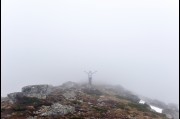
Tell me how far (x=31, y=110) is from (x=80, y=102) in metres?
11.2

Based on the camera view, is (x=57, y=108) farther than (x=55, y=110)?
Yes

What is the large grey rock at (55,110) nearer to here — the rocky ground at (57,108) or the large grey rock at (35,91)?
the rocky ground at (57,108)

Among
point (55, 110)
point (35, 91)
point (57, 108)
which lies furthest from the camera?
point (35, 91)

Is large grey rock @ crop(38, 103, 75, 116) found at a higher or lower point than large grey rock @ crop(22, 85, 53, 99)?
lower

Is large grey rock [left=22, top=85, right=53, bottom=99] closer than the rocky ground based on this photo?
No

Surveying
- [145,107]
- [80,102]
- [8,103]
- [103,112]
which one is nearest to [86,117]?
[103,112]

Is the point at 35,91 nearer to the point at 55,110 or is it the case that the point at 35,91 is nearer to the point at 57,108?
the point at 57,108

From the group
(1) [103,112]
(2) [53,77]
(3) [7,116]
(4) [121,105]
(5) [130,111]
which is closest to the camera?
(3) [7,116]

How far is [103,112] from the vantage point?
52750 mm

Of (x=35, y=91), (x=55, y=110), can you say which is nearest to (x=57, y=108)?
(x=55, y=110)

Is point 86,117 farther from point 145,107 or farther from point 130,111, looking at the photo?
point 145,107

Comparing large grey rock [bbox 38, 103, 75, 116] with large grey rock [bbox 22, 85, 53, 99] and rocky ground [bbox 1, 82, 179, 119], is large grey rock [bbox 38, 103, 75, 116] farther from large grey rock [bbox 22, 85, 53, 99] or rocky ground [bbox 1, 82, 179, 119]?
large grey rock [bbox 22, 85, 53, 99]

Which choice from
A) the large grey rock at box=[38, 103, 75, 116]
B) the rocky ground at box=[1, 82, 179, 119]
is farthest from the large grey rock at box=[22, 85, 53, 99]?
the large grey rock at box=[38, 103, 75, 116]

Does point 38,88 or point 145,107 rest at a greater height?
point 38,88
